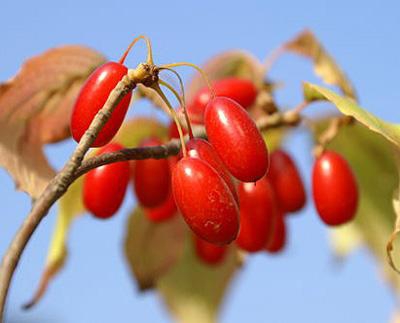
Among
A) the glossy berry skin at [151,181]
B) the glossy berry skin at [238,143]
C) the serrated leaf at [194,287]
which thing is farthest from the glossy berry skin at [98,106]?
the serrated leaf at [194,287]

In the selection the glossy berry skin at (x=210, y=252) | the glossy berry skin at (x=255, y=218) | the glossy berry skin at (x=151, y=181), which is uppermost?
the glossy berry skin at (x=151, y=181)

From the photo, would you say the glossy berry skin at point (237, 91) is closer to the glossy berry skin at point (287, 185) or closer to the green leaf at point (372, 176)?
the glossy berry skin at point (287, 185)

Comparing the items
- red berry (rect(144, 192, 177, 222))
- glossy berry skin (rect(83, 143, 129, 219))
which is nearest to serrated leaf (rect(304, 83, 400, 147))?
glossy berry skin (rect(83, 143, 129, 219))

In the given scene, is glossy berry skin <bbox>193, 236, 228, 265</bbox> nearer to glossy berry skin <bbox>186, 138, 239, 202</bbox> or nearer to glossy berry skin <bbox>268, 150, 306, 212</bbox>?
glossy berry skin <bbox>268, 150, 306, 212</bbox>

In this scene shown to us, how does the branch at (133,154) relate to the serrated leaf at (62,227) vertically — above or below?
above

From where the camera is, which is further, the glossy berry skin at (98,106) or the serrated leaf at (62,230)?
the serrated leaf at (62,230)

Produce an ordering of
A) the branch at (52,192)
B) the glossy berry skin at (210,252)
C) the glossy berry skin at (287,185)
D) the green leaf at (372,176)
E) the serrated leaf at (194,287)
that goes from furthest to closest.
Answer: the serrated leaf at (194,287), the green leaf at (372,176), the glossy berry skin at (210,252), the glossy berry skin at (287,185), the branch at (52,192)
